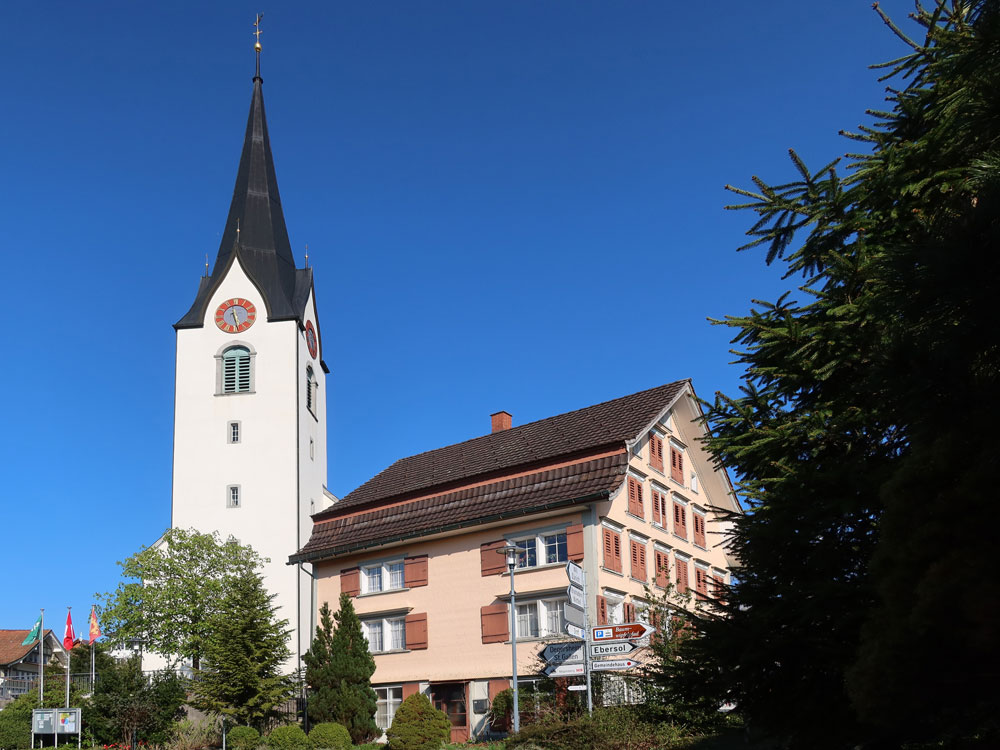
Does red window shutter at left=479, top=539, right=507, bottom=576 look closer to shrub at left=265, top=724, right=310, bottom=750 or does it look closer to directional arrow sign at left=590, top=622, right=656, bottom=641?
shrub at left=265, top=724, right=310, bottom=750

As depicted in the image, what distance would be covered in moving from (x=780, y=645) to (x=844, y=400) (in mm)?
3815

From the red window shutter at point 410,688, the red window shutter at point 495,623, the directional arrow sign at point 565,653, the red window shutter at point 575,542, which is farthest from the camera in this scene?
the red window shutter at point 410,688

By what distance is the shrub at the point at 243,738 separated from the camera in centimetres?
3102

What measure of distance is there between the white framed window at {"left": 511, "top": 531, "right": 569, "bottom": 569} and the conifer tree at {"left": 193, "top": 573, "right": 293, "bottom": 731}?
8.33 metres

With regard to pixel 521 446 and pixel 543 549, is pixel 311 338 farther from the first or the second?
pixel 543 549

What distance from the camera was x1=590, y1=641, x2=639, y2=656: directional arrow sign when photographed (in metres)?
19.1

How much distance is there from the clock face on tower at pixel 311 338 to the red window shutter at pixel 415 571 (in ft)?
69.2

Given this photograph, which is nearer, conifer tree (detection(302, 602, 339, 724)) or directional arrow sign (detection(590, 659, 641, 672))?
directional arrow sign (detection(590, 659, 641, 672))

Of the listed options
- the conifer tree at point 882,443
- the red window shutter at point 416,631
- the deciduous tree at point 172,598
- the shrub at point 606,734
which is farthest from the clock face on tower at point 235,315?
the conifer tree at point 882,443

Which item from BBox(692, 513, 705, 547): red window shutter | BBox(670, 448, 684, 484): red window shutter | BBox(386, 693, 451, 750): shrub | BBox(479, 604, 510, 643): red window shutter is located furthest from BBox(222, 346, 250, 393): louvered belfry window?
BBox(386, 693, 451, 750): shrub

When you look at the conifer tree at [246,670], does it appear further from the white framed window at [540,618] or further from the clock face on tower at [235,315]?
the clock face on tower at [235,315]

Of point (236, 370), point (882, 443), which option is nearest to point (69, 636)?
point (236, 370)

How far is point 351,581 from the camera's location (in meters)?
37.7

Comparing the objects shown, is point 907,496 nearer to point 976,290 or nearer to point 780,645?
point 976,290
